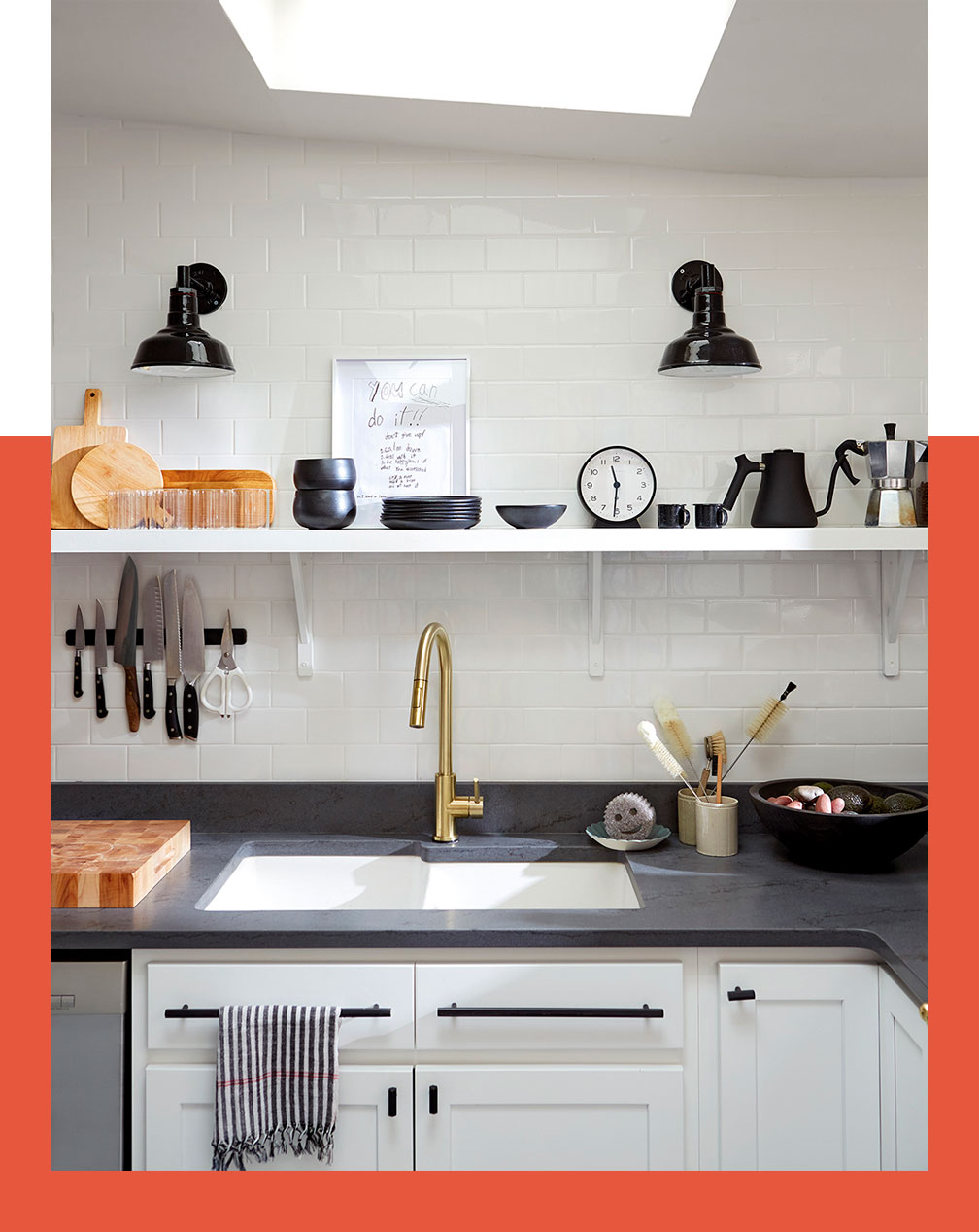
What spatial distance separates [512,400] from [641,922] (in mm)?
1221

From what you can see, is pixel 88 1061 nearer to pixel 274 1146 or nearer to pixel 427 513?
pixel 274 1146

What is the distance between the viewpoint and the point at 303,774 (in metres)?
2.46

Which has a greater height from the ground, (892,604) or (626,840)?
(892,604)

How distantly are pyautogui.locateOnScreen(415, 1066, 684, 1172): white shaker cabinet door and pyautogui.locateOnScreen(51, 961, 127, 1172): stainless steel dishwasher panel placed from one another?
52cm

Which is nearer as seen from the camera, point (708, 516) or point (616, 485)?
point (708, 516)

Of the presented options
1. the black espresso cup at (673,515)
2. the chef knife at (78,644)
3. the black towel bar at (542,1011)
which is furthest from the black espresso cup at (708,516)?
the chef knife at (78,644)

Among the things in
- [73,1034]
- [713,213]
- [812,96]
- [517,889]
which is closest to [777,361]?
[713,213]

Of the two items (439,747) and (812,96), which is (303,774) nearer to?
(439,747)

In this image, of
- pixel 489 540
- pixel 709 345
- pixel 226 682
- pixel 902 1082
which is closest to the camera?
pixel 902 1082

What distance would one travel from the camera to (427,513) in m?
2.17

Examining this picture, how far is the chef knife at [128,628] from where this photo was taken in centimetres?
241

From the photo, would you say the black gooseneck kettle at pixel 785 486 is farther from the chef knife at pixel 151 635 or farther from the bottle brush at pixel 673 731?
the chef knife at pixel 151 635

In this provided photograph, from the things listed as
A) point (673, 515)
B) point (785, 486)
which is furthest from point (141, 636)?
point (785, 486)

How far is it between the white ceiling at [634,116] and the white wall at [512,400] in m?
0.08
